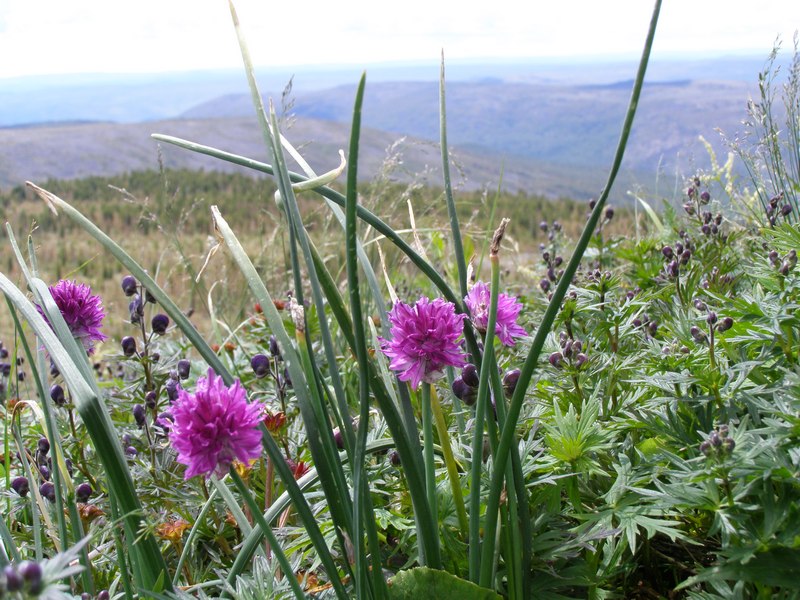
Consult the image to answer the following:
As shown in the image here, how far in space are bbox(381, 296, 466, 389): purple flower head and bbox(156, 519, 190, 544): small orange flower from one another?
58 cm

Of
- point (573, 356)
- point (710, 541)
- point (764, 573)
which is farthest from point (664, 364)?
point (764, 573)

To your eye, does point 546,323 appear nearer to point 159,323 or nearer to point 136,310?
point 159,323

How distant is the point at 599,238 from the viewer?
2.54m

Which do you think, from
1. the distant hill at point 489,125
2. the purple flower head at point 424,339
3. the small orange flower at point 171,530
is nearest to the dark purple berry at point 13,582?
the purple flower head at point 424,339

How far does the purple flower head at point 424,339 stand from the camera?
3.30ft

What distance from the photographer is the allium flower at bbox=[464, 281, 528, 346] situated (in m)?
1.05

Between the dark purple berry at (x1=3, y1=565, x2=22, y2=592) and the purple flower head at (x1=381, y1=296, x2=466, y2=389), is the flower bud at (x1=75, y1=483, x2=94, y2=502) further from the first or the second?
the dark purple berry at (x1=3, y1=565, x2=22, y2=592)

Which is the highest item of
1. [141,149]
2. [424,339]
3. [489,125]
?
[424,339]

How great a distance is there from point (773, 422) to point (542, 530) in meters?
0.42

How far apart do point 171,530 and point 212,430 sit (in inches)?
22.5

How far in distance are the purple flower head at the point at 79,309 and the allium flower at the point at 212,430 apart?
532mm

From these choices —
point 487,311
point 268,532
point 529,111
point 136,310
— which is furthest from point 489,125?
point 268,532

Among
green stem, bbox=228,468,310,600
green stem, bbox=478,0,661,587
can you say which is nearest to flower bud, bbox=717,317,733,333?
green stem, bbox=478,0,661,587

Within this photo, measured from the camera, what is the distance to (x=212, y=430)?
2.71 feet
